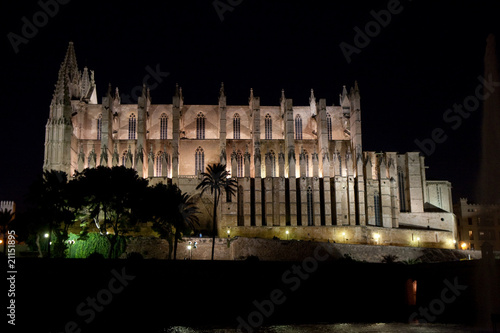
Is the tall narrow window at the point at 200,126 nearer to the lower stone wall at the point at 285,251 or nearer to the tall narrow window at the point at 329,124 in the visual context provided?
the tall narrow window at the point at 329,124

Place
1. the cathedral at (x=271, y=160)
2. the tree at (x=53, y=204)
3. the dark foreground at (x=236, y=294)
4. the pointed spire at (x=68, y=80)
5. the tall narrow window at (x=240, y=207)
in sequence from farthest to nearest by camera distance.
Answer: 1. the pointed spire at (x=68, y=80)
2. the tall narrow window at (x=240, y=207)
3. the cathedral at (x=271, y=160)
4. the tree at (x=53, y=204)
5. the dark foreground at (x=236, y=294)

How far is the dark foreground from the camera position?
31750mm

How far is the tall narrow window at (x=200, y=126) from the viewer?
67.4 metres

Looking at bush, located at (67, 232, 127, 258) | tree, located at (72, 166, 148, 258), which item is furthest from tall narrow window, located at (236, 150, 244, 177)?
bush, located at (67, 232, 127, 258)

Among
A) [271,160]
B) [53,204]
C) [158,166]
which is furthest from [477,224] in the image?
[53,204]

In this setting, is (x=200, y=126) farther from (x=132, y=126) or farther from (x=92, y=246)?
(x=92, y=246)

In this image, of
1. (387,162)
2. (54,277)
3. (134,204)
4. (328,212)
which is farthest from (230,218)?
(54,277)

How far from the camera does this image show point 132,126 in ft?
220

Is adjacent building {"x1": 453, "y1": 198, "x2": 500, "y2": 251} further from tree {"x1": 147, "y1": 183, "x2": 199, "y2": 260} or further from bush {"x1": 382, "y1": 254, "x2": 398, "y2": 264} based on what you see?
tree {"x1": 147, "y1": 183, "x2": 199, "y2": 260}

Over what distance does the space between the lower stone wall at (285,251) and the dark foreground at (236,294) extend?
33.3 feet

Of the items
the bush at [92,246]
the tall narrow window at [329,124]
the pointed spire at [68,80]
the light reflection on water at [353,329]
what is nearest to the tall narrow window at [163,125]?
the pointed spire at [68,80]

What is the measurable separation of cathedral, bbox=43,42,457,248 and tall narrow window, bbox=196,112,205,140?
0.13 metres

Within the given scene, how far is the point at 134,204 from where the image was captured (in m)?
44.3

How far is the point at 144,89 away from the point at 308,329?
43285 mm
